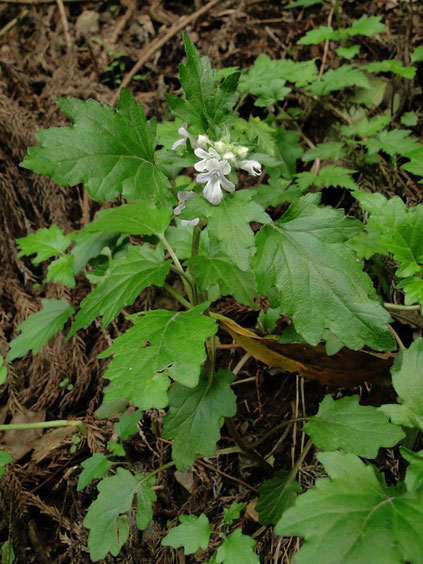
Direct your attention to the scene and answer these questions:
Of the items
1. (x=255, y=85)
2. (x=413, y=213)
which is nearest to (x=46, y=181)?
(x=255, y=85)

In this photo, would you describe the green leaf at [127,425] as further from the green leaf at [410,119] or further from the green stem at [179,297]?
the green leaf at [410,119]

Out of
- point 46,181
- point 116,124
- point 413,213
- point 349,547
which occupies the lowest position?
point 349,547

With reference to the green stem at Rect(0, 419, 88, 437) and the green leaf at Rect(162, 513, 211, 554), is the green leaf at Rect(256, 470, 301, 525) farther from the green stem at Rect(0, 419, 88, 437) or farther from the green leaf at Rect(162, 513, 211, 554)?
the green stem at Rect(0, 419, 88, 437)

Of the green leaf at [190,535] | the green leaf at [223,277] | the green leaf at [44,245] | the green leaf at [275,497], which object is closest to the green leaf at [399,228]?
the green leaf at [223,277]

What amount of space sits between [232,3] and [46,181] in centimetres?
222

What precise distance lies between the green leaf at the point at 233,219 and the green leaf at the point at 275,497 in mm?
1032

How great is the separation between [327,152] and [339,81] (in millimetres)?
493

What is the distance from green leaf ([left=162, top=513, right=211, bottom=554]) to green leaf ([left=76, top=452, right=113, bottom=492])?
0.45 meters

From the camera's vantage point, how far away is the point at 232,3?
3846 mm

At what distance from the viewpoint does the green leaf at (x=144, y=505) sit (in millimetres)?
1925

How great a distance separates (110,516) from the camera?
2.00 metres

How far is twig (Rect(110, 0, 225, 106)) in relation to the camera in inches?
143

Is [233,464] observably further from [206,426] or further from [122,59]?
[122,59]

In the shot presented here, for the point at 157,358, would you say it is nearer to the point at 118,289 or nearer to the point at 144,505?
the point at 118,289
